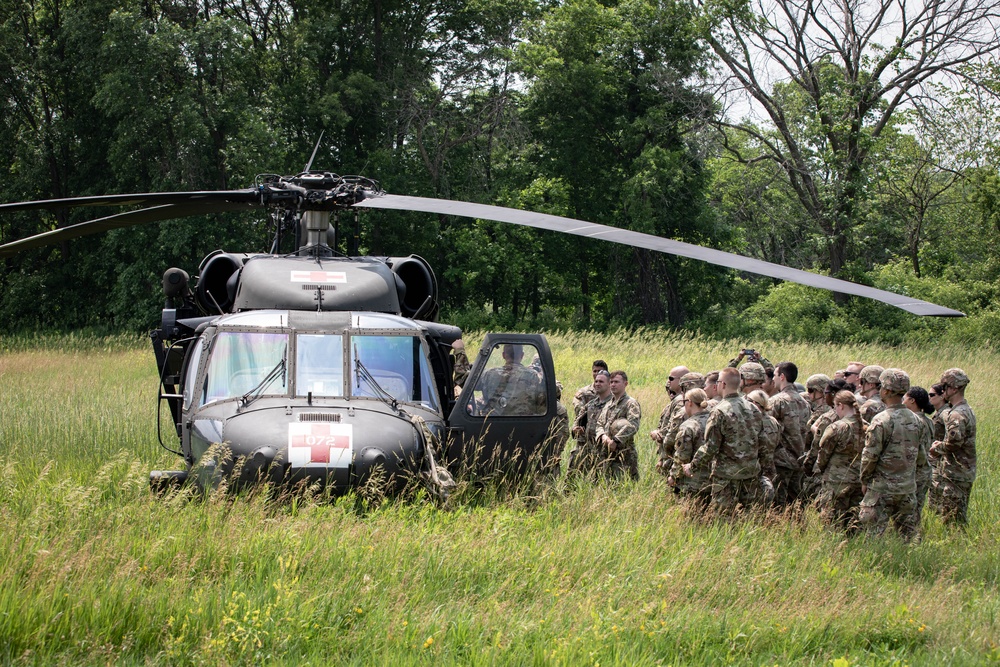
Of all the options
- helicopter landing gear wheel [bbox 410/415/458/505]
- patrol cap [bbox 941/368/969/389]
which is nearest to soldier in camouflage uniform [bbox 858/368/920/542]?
patrol cap [bbox 941/368/969/389]

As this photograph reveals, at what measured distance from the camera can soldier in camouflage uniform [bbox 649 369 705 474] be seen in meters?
8.02

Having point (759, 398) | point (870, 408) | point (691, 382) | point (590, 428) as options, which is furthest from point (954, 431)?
point (590, 428)

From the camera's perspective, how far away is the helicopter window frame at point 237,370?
7160 millimetres

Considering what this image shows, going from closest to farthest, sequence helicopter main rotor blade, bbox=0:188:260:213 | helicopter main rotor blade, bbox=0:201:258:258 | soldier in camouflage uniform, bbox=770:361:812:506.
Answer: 1. helicopter main rotor blade, bbox=0:188:260:213
2. helicopter main rotor blade, bbox=0:201:258:258
3. soldier in camouflage uniform, bbox=770:361:812:506

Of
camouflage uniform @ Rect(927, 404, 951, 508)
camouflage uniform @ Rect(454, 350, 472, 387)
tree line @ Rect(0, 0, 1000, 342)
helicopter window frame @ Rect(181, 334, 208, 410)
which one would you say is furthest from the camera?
tree line @ Rect(0, 0, 1000, 342)

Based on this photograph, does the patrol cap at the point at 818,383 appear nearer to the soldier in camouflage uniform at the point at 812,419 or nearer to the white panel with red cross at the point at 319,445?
the soldier in camouflage uniform at the point at 812,419

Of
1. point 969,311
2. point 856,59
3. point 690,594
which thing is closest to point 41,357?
point 690,594

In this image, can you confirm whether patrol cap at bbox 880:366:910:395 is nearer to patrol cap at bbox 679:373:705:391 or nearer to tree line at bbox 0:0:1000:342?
patrol cap at bbox 679:373:705:391

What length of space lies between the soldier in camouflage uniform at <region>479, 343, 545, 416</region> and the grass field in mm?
680

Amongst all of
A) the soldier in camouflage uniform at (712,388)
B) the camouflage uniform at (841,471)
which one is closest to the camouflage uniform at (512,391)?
the soldier in camouflage uniform at (712,388)

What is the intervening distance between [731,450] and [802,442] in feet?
4.51

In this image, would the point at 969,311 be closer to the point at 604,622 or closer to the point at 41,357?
the point at 41,357

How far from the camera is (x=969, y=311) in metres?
27.8

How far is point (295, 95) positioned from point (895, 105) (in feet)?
58.1
